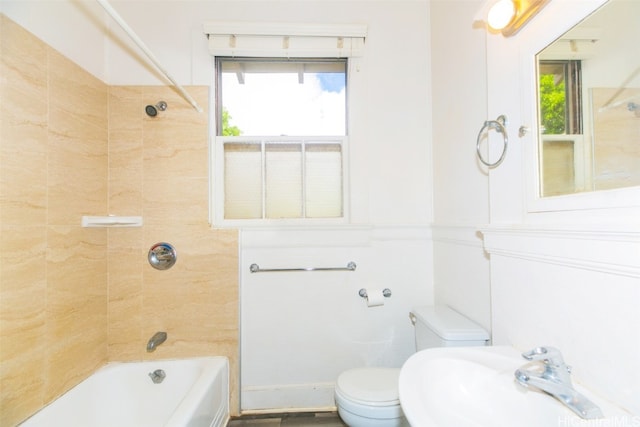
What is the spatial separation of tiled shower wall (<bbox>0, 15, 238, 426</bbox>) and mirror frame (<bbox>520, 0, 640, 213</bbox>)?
1.51 meters

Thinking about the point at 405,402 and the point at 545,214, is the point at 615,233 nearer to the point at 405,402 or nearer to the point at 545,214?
the point at 545,214

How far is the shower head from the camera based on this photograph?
1.67m

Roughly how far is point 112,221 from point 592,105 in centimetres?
206

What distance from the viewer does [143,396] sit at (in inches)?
61.4

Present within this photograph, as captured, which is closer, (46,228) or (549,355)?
(549,355)

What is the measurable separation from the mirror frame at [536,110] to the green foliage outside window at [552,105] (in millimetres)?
23

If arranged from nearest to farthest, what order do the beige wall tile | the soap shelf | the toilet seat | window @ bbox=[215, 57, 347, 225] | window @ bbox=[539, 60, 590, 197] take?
window @ bbox=[539, 60, 590, 197], the beige wall tile, the toilet seat, the soap shelf, window @ bbox=[215, 57, 347, 225]

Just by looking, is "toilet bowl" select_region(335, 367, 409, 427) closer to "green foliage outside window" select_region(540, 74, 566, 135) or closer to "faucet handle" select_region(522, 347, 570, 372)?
"faucet handle" select_region(522, 347, 570, 372)

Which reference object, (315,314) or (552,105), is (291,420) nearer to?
(315,314)

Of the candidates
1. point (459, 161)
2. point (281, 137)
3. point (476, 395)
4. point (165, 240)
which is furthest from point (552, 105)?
point (165, 240)

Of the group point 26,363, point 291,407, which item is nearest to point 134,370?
point 26,363

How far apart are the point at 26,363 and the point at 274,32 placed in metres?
2.07

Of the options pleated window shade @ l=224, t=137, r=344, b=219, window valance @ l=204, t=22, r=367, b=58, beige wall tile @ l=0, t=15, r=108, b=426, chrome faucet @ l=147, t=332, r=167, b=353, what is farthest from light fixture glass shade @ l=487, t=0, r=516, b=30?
chrome faucet @ l=147, t=332, r=167, b=353

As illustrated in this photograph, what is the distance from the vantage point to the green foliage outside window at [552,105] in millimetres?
837
